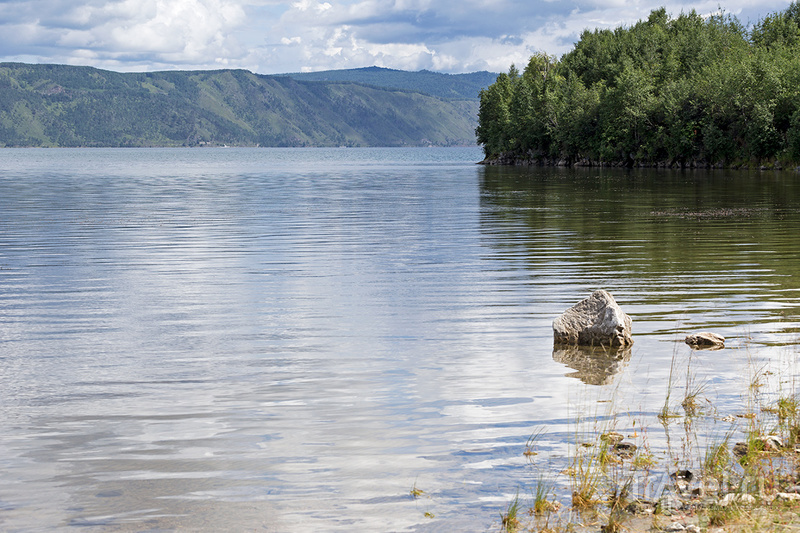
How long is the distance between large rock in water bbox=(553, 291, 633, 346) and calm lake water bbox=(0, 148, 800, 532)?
489 mm

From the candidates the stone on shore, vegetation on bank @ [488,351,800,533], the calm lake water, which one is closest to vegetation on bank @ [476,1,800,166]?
the calm lake water

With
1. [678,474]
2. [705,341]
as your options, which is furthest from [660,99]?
[678,474]

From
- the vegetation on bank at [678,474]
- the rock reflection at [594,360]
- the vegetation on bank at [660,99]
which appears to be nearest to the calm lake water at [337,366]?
the rock reflection at [594,360]

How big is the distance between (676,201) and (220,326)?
42835 millimetres

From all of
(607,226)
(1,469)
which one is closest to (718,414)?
(1,469)

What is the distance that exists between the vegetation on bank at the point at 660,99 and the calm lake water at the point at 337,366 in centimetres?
7315

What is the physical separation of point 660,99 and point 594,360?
110 m

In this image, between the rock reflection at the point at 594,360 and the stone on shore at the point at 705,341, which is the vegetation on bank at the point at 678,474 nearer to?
the rock reflection at the point at 594,360

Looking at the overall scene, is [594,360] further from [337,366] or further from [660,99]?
[660,99]

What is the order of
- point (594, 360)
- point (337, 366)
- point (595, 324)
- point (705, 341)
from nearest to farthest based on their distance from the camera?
point (337, 366) < point (594, 360) < point (705, 341) < point (595, 324)

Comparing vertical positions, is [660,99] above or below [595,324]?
above

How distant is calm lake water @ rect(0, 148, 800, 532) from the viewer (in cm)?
892

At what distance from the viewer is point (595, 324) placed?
612 inches

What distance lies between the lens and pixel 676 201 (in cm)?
5450
